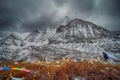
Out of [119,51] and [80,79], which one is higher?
[80,79]

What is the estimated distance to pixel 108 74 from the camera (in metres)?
6.97

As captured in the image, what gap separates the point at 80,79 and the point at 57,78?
5.15 feet

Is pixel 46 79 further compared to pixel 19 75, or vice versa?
pixel 19 75

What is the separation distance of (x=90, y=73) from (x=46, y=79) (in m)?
3.27

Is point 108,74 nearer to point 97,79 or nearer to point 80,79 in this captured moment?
point 97,79

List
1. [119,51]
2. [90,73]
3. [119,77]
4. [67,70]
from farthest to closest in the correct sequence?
[119,51], [67,70], [90,73], [119,77]

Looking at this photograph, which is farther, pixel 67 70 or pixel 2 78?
pixel 67 70

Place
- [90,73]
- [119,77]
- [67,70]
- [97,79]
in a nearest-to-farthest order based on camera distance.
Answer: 1. [97,79]
2. [119,77]
3. [90,73]
4. [67,70]

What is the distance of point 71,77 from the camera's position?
693cm

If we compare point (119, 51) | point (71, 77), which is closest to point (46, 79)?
point (71, 77)

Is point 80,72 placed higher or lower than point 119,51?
higher

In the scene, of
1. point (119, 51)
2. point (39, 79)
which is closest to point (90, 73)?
point (39, 79)

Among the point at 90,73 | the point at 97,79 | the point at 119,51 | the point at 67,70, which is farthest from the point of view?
the point at 119,51

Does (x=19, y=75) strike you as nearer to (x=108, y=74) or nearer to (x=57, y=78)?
(x=57, y=78)
